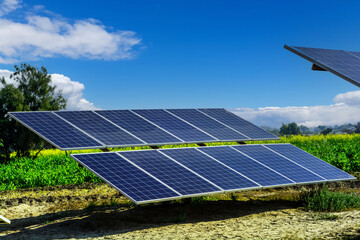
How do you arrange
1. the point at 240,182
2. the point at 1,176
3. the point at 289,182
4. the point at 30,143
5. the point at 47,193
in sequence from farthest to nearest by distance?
the point at 30,143 → the point at 1,176 → the point at 47,193 → the point at 289,182 → the point at 240,182

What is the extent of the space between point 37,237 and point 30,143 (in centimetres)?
2490

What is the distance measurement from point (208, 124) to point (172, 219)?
16.9 ft

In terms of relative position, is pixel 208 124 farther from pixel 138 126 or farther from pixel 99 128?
pixel 99 128

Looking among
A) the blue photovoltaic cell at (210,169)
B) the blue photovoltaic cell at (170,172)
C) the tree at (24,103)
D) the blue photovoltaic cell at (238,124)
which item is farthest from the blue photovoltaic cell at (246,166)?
the tree at (24,103)

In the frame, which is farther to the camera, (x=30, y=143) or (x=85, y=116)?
(x=30, y=143)

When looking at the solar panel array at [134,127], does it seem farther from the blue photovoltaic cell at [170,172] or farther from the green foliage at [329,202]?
the green foliage at [329,202]

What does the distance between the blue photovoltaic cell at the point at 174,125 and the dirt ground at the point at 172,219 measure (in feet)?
7.14

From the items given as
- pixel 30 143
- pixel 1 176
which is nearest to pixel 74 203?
pixel 1 176

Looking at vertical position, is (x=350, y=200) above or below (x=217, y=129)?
below

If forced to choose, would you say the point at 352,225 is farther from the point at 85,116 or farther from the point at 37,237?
the point at 85,116

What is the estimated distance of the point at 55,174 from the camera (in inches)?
771

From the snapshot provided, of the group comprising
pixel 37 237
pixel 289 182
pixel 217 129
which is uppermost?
pixel 217 129

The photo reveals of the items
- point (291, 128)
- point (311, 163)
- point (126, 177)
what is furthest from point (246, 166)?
point (291, 128)

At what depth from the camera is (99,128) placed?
12984mm
